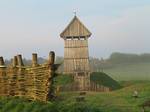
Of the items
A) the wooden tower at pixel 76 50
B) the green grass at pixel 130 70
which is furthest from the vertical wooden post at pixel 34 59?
the green grass at pixel 130 70

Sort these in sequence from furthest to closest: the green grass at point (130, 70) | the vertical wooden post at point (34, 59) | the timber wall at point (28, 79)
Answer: the green grass at point (130, 70) < the vertical wooden post at point (34, 59) < the timber wall at point (28, 79)

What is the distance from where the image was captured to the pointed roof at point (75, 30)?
154ft

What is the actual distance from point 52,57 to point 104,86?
26.7 m

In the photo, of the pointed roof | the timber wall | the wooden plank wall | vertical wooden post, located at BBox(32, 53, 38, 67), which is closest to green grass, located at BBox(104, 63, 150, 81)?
the wooden plank wall

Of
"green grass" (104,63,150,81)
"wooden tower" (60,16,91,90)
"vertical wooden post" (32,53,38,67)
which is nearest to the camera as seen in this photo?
"vertical wooden post" (32,53,38,67)

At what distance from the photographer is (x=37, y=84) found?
2089 cm

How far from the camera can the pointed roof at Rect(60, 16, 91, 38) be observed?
47000 mm

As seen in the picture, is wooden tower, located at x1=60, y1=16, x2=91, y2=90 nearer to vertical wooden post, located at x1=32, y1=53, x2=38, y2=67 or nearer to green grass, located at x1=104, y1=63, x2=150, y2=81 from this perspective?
green grass, located at x1=104, y1=63, x2=150, y2=81

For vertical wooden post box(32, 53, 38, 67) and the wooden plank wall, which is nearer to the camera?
vertical wooden post box(32, 53, 38, 67)

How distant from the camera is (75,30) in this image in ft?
155

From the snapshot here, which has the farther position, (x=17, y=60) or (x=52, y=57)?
(x=17, y=60)

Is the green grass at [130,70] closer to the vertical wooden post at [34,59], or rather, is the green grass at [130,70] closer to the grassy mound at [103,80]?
the grassy mound at [103,80]

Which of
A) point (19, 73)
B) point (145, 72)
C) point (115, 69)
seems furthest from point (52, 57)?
point (115, 69)

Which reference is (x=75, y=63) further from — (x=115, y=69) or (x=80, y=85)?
(x=115, y=69)
